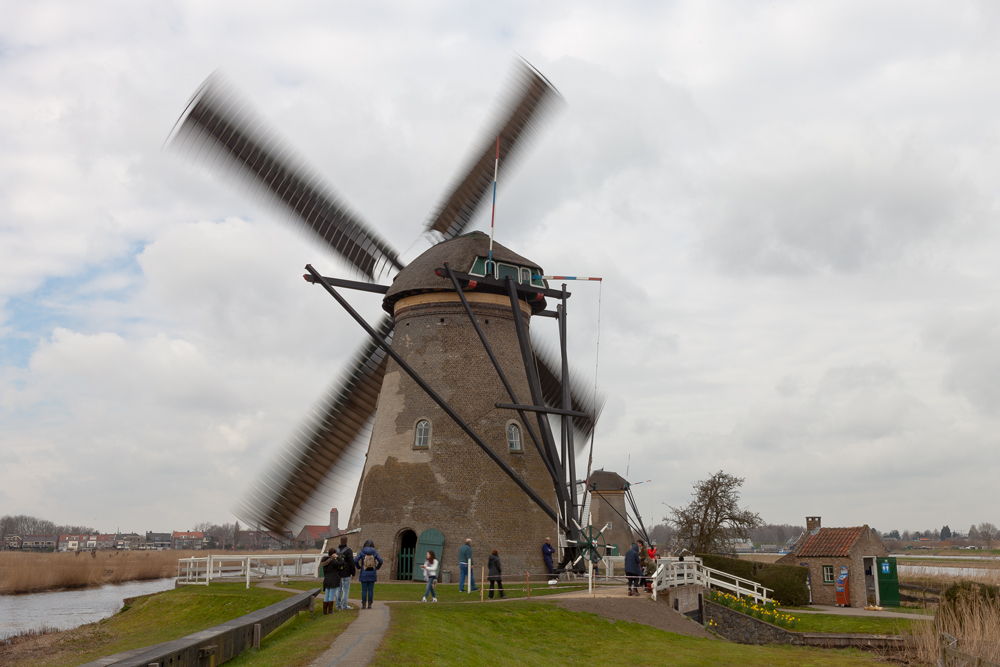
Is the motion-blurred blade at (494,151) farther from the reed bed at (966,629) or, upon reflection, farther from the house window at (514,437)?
the reed bed at (966,629)

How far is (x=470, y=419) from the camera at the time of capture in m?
20.3

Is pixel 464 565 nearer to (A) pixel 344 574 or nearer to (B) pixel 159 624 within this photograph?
(A) pixel 344 574

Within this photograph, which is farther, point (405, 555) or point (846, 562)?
point (846, 562)

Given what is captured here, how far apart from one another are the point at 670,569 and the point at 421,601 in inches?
244

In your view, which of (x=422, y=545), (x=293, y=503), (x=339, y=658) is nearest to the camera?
(x=339, y=658)

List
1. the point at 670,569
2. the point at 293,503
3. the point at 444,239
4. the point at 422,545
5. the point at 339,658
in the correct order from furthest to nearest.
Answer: the point at 444,239 < the point at 293,503 < the point at 422,545 < the point at 670,569 < the point at 339,658

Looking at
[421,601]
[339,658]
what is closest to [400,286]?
[421,601]

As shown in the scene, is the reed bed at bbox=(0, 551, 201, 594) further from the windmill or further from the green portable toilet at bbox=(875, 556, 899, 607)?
the green portable toilet at bbox=(875, 556, 899, 607)

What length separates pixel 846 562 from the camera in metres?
25.0

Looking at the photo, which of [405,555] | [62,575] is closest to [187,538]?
[62,575]

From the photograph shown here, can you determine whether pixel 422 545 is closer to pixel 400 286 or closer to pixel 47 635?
pixel 400 286

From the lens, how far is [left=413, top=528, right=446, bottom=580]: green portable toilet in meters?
19.2

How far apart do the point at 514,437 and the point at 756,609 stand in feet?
23.9

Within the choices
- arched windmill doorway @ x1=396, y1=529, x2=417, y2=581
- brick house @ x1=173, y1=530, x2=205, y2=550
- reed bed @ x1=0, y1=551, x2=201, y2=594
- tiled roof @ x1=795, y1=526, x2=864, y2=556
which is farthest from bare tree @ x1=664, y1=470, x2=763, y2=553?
brick house @ x1=173, y1=530, x2=205, y2=550
